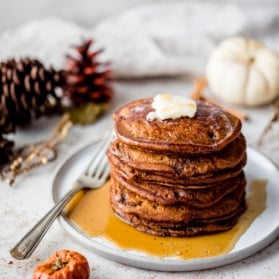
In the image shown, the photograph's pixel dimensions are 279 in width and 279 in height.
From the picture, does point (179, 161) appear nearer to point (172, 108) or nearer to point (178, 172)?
point (178, 172)

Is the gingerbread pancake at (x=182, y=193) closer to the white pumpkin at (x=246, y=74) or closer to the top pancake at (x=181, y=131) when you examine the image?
the top pancake at (x=181, y=131)

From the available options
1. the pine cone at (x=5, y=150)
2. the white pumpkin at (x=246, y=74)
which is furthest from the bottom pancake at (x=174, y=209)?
the white pumpkin at (x=246, y=74)

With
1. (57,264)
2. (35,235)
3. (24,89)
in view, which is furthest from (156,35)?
(57,264)

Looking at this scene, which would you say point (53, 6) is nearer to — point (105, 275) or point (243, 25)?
point (243, 25)

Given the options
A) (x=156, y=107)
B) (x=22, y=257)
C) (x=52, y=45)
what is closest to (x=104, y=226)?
(x=22, y=257)

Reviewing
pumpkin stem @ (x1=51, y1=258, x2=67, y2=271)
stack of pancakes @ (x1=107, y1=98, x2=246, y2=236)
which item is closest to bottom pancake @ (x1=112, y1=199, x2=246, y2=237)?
stack of pancakes @ (x1=107, y1=98, x2=246, y2=236)

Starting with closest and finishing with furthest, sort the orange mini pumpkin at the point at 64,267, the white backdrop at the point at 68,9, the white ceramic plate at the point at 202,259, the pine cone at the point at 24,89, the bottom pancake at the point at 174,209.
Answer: the orange mini pumpkin at the point at 64,267 → the white ceramic plate at the point at 202,259 → the bottom pancake at the point at 174,209 → the pine cone at the point at 24,89 → the white backdrop at the point at 68,9

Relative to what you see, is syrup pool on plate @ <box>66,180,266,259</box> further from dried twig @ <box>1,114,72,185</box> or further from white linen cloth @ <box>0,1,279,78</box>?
white linen cloth @ <box>0,1,279,78</box>
